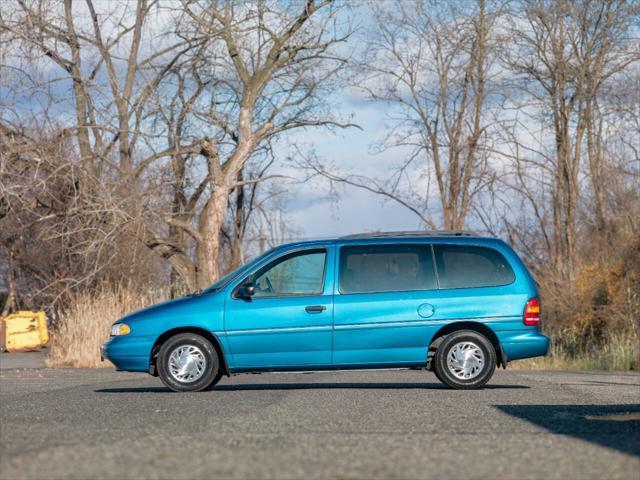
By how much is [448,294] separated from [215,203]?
17242mm

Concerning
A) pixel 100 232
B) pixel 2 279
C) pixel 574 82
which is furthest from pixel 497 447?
pixel 2 279

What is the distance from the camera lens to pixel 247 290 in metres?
13.4

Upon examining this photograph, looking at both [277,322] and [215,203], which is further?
[215,203]

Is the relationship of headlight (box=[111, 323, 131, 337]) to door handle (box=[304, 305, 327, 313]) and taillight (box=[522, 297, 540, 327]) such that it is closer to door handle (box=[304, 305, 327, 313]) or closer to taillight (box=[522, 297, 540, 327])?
door handle (box=[304, 305, 327, 313])

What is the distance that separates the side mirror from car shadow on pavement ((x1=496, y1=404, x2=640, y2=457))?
12.6 feet

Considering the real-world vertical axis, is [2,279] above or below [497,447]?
above

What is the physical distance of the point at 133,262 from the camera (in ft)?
96.8

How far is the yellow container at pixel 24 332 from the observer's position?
31.5 m

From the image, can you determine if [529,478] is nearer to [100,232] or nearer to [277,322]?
[277,322]

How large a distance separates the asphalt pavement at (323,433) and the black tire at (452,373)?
8.0 inches

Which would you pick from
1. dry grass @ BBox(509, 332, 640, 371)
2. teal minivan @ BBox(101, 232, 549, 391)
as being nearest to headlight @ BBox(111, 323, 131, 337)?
teal minivan @ BBox(101, 232, 549, 391)

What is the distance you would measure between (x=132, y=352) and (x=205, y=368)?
95 cm

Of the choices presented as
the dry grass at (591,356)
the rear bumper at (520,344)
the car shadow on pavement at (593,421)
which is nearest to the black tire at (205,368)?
the rear bumper at (520,344)

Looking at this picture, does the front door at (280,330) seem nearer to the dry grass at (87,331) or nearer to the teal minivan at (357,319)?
the teal minivan at (357,319)
